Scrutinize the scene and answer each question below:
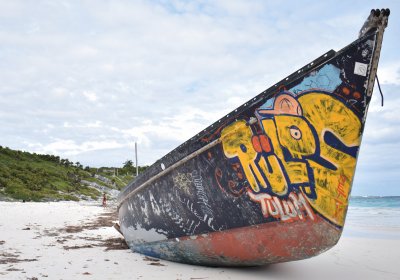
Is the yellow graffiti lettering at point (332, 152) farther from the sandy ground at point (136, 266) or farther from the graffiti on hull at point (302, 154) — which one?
the sandy ground at point (136, 266)

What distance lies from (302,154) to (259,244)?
1249mm

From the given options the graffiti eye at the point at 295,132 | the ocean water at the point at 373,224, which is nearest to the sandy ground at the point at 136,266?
the graffiti eye at the point at 295,132

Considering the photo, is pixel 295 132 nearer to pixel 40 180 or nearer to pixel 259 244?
pixel 259 244

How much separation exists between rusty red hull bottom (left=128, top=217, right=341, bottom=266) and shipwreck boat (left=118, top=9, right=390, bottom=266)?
12mm

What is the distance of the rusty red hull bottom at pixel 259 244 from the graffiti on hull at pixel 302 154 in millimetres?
150

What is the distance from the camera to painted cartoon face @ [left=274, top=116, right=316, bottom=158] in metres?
3.56

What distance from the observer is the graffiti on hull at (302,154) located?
346cm

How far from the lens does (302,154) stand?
3.59 m

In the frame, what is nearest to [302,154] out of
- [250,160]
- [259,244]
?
[250,160]

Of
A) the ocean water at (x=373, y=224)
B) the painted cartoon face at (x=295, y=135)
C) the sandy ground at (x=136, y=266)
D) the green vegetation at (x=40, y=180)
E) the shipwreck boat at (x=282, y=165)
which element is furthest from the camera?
the green vegetation at (x=40, y=180)

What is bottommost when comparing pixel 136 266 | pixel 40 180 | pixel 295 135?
pixel 136 266

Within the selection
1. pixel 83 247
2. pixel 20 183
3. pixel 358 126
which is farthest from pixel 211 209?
pixel 20 183

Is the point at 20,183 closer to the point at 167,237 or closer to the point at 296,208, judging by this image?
the point at 167,237

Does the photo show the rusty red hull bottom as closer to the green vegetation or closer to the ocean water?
the ocean water
